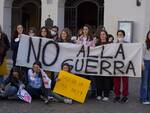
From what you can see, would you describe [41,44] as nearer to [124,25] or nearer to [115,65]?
[115,65]

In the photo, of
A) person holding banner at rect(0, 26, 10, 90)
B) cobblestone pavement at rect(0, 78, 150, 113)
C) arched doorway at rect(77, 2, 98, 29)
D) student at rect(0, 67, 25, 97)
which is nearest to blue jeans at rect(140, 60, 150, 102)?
cobblestone pavement at rect(0, 78, 150, 113)

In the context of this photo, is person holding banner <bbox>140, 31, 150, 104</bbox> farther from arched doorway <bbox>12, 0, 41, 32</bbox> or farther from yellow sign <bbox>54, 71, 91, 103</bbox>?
arched doorway <bbox>12, 0, 41, 32</bbox>

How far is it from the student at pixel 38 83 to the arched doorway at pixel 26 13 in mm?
12791

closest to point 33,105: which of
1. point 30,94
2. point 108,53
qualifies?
point 30,94

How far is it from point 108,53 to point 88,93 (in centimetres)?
109

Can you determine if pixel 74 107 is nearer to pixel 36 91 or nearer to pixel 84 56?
pixel 36 91

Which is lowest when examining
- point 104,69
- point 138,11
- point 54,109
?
point 54,109

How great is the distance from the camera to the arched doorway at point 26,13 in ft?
79.8

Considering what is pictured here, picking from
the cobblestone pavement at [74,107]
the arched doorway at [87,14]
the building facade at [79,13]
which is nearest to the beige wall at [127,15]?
the building facade at [79,13]

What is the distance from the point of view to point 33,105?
11.0 meters

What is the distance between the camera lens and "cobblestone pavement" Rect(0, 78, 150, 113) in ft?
34.4

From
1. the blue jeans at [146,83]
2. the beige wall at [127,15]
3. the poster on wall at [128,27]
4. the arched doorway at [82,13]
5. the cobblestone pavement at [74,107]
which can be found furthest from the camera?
the arched doorway at [82,13]

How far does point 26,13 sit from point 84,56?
14.1 meters

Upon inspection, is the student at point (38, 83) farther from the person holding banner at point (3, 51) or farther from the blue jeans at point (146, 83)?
the blue jeans at point (146, 83)
